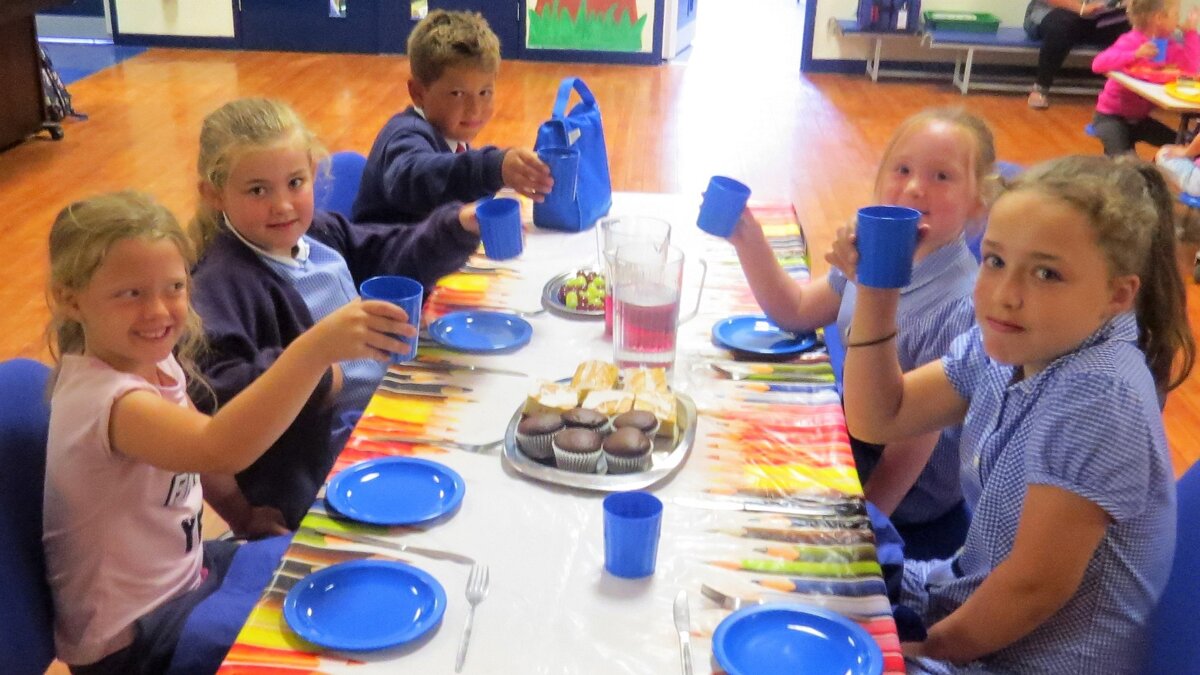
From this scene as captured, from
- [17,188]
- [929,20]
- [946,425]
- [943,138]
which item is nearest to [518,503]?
[946,425]

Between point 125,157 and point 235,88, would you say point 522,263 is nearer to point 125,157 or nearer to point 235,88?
point 125,157

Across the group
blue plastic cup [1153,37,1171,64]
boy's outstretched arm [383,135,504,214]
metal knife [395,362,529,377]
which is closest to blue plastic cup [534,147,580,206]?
boy's outstretched arm [383,135,504,214]

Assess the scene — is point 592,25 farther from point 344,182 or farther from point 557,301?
point 557,301

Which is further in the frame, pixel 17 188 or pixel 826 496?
pixel 17 188

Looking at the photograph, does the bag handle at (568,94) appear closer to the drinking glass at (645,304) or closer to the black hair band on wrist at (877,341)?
the drinking glass at (645,304)

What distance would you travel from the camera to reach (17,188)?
15.5ft

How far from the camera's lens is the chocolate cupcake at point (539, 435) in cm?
136

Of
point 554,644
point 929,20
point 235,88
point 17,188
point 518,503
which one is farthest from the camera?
point 929,20

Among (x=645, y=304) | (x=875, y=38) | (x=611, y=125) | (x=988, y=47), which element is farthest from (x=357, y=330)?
(x=875, y=38)

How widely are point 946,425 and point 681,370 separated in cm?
40

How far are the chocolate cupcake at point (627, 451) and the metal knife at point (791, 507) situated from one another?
7 centimetres

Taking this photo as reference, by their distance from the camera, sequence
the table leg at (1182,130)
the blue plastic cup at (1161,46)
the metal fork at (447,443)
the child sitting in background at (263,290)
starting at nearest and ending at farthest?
the metal fork at (447,443), the child sitting in background at (263,290), the table leg at (1182,130), the blue plastic cup at (1161,46)

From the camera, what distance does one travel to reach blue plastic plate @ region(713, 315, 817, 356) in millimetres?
1723

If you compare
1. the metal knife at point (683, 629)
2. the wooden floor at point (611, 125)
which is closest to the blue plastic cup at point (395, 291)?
the metal knife at point (683, 629)
